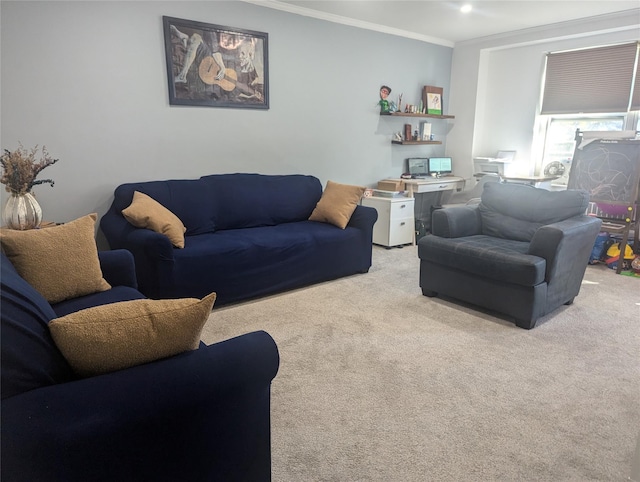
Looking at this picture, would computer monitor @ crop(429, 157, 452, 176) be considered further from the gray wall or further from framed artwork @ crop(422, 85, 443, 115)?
the gray wall

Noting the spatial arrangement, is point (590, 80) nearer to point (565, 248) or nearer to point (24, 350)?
point (565, 248)

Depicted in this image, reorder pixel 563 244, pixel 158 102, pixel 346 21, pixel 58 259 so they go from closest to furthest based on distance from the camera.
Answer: pixel 58 259
pixel 563 244
pixel 158 102
pixel 346 21

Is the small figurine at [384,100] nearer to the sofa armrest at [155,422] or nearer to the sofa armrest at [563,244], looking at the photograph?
the sofa armrest at [563,244]

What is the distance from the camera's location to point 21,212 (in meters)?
2.67

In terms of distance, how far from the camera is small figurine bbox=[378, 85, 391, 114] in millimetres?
4977

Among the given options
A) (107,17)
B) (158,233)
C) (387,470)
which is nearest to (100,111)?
(107,17)

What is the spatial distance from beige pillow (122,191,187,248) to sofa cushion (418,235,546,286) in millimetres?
1881

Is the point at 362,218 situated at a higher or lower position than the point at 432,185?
lower

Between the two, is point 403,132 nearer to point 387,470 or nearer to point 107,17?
point 107,17

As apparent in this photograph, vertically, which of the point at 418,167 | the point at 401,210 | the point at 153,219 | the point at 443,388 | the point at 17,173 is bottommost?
the point at 443,388

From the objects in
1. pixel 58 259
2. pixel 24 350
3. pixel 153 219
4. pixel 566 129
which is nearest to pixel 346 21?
pixel 566 129

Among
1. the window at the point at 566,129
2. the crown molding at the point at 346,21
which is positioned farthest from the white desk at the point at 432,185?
the crown molding at the point at 346,21

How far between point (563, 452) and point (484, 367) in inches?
26.0

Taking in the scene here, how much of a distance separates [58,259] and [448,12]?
4.17 m
